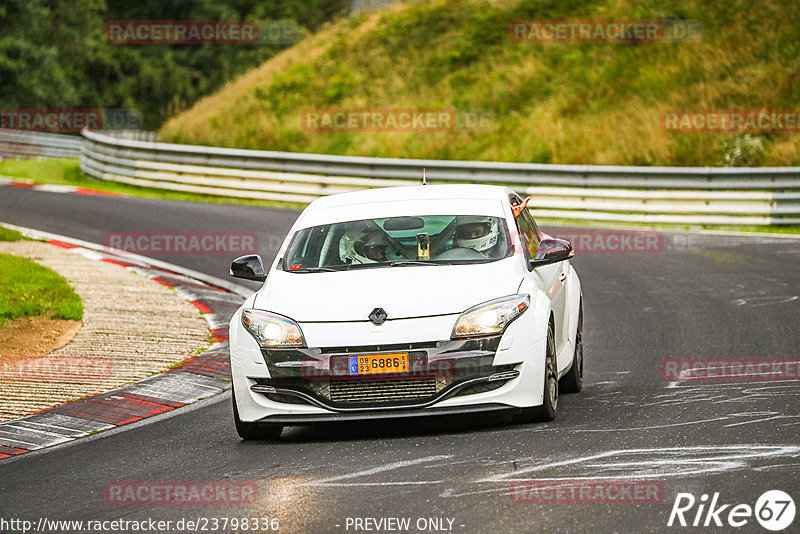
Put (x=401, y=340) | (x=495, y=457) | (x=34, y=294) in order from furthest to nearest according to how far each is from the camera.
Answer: (x=34, y=294) < (x=401, y=340) < (x=495, y=457)

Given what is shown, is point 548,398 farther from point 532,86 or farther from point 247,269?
point 532,86

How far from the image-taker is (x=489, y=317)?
24.6 feet

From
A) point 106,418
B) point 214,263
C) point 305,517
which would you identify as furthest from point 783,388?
point 214,263

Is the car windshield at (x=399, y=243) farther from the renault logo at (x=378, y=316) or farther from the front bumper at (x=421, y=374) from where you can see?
the front bumper at (x=421, y=374)

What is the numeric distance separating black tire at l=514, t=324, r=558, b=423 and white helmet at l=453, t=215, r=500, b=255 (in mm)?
892

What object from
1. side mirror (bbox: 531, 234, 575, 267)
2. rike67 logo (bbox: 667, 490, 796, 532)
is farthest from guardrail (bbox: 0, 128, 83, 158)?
rike67 logo (bbox: 667, 490, 796, 532)

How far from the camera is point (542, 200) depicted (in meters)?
22.8

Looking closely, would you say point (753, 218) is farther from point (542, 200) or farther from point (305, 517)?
point (305, 517)

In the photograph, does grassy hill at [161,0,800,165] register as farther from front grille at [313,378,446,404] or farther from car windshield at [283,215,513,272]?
front grille at [313,378,446,404]

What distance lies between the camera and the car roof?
9078 mm

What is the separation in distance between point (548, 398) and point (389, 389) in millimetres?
1064

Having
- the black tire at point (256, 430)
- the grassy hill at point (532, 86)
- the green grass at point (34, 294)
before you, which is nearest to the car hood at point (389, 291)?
the black tire at point (256, 430)

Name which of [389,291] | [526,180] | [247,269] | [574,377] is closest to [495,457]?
[389,291]

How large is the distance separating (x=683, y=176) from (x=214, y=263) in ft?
29.3
